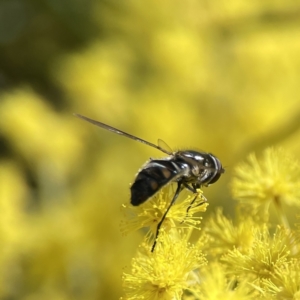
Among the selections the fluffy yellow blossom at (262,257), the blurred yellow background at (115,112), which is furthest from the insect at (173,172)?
the blurred yellow background at (115,112)

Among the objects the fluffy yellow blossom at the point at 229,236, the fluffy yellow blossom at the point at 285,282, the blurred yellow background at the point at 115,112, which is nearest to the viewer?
the fluffy yellow blossom at the point at 285,282

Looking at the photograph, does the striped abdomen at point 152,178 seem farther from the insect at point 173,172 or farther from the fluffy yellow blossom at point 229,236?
the fluffy yellow blossom at point 229,236

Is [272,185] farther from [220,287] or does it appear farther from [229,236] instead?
[220,287]

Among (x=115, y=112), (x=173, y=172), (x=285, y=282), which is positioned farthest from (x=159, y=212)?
(x=115, y=112)

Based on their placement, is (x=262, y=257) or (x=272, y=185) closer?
(x=262, y=257)

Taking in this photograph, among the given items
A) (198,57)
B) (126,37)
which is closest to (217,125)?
(198,57)

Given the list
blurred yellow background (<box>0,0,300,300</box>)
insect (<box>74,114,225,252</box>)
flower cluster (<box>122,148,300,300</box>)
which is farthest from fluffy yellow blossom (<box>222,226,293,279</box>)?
blurred yellow background (<box>0,0,300,300</box>)

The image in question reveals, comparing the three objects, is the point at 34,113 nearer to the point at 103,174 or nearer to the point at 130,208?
the point at 103,174
